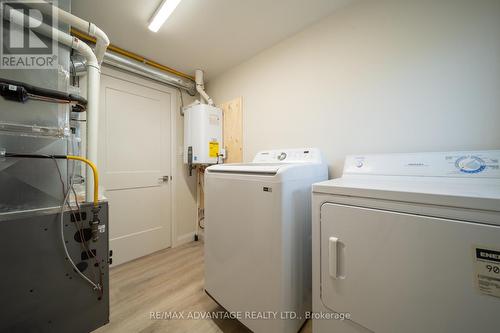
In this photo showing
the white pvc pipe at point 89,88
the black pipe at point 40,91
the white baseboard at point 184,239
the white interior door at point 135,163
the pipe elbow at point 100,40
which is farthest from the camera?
the white baseboard at point 184,239

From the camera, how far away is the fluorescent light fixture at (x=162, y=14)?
139cm

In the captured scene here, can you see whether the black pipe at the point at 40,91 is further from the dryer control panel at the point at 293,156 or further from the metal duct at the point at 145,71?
the dryer control panel at the point at 293,156

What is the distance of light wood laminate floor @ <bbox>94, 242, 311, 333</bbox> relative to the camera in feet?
4.25

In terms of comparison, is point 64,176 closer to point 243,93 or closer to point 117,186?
point 117,186

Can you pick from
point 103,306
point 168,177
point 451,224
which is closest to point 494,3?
point 451,224

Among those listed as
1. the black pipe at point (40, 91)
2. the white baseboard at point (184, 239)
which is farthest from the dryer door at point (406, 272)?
the white baseboard at point (184, 239)

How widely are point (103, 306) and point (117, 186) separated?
1.47m

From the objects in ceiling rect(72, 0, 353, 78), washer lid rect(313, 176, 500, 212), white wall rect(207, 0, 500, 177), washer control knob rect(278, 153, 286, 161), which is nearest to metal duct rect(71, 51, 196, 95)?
ceiling rect(72, 0, 353, 78)

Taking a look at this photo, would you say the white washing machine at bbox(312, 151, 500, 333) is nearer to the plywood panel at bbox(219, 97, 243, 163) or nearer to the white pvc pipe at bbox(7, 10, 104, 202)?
the white pvc pipe at bbox(7, 10, 104, 202)

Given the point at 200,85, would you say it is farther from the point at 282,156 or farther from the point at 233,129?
the point at 282,156

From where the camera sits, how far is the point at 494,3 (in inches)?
37.4

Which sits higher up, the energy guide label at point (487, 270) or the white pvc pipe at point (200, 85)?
the white pvc pipe at point (200, 85)

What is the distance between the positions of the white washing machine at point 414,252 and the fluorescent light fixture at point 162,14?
5.85 ft
